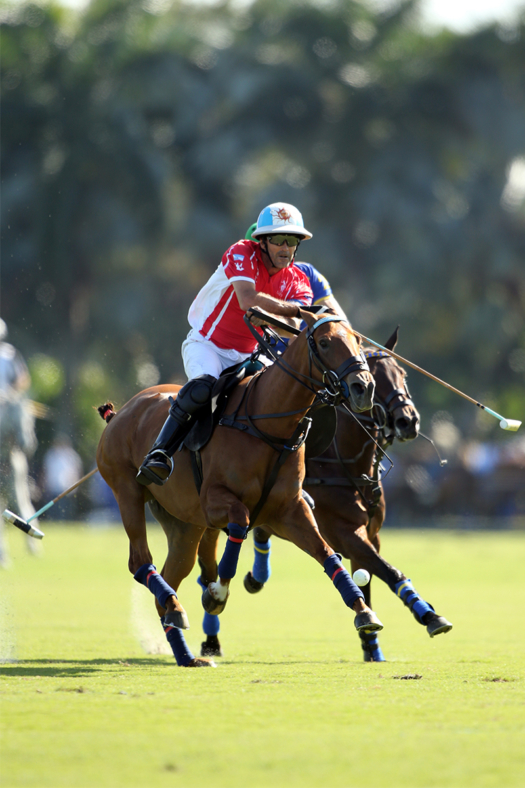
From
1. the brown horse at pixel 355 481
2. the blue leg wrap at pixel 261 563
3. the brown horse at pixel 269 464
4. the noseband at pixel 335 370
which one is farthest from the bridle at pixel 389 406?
the noseband at pixel 335 370

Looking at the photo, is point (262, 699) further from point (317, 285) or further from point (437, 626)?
point (317, 285)

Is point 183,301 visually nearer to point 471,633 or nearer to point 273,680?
point 471,633

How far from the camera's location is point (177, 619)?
23.3 feet

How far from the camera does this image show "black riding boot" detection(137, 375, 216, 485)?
7.33 metres

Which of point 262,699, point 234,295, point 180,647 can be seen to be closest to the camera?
point 262,699

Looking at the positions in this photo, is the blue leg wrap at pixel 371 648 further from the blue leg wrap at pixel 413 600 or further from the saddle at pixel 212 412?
the saddle at pixel 212 412

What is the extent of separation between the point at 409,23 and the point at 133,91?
33.9 feet

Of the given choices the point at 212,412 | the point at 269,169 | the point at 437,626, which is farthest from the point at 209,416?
the point at 269,169

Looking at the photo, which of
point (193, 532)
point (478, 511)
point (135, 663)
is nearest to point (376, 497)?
point (193, 532)

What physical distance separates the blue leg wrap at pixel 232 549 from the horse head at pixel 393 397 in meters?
1.80

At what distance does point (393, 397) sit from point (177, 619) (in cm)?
237

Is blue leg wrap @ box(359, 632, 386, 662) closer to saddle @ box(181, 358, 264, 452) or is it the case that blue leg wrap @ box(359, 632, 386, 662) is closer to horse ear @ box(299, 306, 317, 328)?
saddle @ box(181, 358, 264, 452)

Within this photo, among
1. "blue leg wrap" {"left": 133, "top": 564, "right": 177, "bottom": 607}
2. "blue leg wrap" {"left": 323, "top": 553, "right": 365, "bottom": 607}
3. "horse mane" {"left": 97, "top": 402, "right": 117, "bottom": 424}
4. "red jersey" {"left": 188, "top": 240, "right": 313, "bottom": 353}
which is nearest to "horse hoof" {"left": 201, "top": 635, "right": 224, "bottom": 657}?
"blue leg wrap" {"left": 133, "top": 564, "right": 177, "bottom": 607}

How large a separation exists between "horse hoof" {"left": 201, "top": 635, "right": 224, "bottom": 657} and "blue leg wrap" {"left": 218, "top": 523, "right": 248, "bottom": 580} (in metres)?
1.29
